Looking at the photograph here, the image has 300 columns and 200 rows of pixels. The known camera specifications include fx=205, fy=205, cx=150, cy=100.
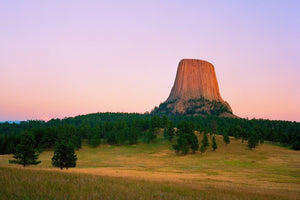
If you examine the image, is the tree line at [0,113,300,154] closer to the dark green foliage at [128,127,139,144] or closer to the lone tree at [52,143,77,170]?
the dark green foliage at [128,127,139,144]

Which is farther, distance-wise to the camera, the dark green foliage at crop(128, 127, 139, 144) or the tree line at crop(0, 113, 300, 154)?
the dark green foliage at crop(128, 127, 139, 144)

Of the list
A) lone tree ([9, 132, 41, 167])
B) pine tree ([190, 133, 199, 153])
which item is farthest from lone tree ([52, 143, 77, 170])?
pine tree ([190, 133, 199, 153])

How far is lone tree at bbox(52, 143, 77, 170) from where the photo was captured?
4232cm

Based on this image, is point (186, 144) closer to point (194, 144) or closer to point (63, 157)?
point (194, 144)

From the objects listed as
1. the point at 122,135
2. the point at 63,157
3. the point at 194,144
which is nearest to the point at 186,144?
the point at 194,144

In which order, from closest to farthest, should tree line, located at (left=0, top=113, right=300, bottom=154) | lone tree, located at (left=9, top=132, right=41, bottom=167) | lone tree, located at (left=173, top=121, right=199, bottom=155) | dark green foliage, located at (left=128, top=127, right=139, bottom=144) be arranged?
1. lone tree, located at (left=9, top=132, right=41, bottom=167)
2. lone tree, located at (left=173, top=121, right=199, bottom=155)
3. tree line, located at (left=0, top=113, right=300, bottom=154)
4. dark green foliage, located at (left=128, top=127, right=139, bottom=144)

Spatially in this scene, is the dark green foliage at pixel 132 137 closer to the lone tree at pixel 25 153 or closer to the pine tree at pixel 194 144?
the pine tree at pixel 194 144

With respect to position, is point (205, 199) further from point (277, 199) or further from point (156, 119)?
point (156, 119)

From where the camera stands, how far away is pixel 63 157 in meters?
42.6

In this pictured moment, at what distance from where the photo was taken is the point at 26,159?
44.5m

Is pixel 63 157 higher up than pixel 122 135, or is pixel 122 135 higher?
pixel 63 157

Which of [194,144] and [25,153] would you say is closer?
[25,153]

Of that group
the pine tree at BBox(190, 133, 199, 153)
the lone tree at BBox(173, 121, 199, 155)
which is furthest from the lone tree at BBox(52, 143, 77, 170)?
the pine tree at BBox(190, 133, 199, 153)

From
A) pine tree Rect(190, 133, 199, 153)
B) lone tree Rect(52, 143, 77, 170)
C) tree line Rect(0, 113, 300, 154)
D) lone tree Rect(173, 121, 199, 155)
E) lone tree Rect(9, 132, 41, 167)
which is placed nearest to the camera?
lone tree Rect(52, 143, 77, 170)
